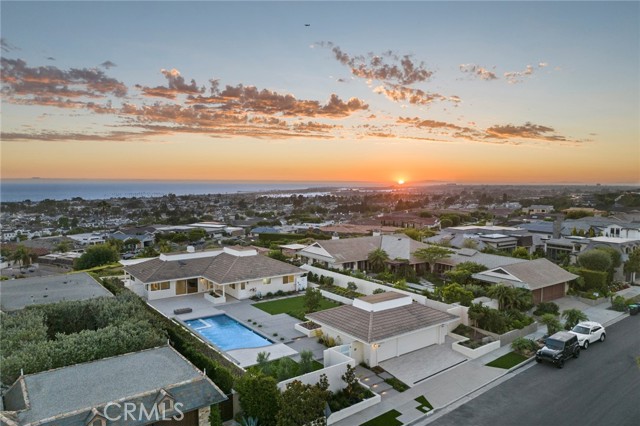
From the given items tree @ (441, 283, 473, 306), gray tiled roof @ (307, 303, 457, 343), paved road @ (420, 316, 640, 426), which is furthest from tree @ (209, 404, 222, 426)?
tree @ (441, 283, 473, 306)

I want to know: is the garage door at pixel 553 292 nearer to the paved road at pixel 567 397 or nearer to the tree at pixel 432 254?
the paved road at pixel 567 397

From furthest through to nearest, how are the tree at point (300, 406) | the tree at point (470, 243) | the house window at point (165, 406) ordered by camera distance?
the tree at point (470, 243) → the tree at point (300, 406) → the house window at point (165, 406)

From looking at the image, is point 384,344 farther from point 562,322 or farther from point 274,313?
point 562,322

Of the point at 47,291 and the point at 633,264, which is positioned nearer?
the point at 47,291

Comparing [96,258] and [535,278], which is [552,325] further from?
[96,258]

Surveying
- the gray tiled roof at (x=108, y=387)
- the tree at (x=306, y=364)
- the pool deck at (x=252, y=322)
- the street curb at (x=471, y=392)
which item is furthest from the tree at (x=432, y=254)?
the gray tiled roof at (x=108, y=387)

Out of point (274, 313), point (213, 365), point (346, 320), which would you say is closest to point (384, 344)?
point (346, 320)

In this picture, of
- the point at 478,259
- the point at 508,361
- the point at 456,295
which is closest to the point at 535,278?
the point at 478,259
